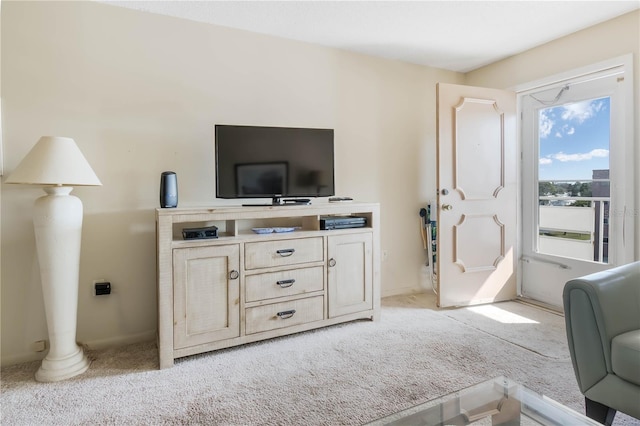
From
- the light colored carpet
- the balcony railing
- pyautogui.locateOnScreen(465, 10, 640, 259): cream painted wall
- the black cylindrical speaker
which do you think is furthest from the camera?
the balcony railing

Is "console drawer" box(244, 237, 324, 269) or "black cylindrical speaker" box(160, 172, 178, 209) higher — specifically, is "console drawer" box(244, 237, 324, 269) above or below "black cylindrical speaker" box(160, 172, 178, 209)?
below

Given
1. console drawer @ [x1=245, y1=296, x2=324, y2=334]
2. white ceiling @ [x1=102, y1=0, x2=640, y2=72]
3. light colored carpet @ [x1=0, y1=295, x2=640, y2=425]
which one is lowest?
light colored carpet @ [x1=0, y1=295, x2=640, y2=425]

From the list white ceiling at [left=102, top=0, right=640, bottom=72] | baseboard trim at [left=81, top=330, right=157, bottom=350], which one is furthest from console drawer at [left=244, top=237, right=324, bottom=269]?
white ceiling at [left=102, top=0, right=640, bottom=72]

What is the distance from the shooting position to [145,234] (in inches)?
94.0

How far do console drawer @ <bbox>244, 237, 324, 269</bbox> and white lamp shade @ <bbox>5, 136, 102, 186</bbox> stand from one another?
0.99 metres

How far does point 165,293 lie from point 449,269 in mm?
2290

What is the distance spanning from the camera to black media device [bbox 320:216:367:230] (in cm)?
250

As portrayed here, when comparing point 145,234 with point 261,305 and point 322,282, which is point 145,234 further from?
point 322,282

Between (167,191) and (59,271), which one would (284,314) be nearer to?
(167,191)

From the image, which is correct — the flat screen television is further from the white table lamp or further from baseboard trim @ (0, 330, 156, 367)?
baseboard trim @ (0, 330, 156, 367)

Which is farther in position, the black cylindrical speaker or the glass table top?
the black cylindrical speaker

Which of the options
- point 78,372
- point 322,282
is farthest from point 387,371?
point 78,372

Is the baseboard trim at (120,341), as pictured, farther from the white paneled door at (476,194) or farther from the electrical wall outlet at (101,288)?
the white paneled door at (476,194)

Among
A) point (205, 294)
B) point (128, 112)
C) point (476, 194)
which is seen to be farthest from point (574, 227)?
point (128, 112)
